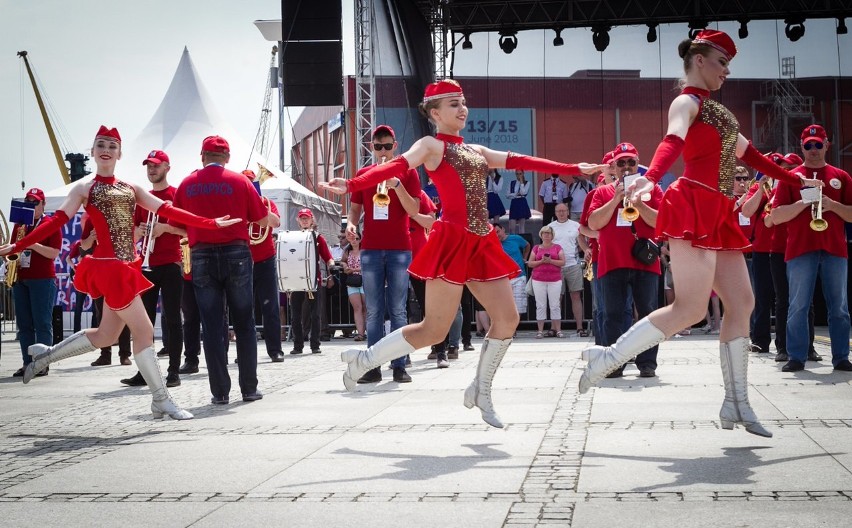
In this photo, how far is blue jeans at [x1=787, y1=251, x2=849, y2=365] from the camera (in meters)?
8.93

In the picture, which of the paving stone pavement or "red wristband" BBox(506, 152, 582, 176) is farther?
"red wristband" BBox(506, 152, 582, 176)

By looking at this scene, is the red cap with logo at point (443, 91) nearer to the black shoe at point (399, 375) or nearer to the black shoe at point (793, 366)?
the black shoe at point (399, 375)

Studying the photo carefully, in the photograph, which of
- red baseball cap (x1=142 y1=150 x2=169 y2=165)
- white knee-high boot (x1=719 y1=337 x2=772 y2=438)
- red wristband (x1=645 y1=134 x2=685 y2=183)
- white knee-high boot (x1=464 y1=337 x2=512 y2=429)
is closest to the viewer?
red wristband (x1=645 y1=134 x2=685 y2=183)

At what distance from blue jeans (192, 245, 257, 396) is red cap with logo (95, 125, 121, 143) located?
1.06 metres

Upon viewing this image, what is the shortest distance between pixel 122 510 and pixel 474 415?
2898 millimetres

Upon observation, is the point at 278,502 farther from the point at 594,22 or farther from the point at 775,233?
the point at 594,22

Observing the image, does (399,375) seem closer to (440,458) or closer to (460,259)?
(460,259)

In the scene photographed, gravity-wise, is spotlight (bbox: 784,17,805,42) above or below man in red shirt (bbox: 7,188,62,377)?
above

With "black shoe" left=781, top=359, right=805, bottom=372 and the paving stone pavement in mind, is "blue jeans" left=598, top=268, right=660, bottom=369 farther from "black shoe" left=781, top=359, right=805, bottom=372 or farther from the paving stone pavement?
"black shoe" left=781, top=359, right=805, bottom=372

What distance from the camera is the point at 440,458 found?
5145 mm

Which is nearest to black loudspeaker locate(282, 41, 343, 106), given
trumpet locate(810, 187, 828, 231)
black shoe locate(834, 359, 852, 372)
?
black shoe locate(834, 359, 852, 372)

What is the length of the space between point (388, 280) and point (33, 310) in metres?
4.52

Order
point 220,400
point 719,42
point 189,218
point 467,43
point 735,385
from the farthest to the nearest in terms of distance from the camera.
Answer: point 467,43, point 220,400, point 189,218, point 719,42, point 735,385

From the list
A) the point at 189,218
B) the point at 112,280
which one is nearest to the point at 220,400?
the point at 112,280
